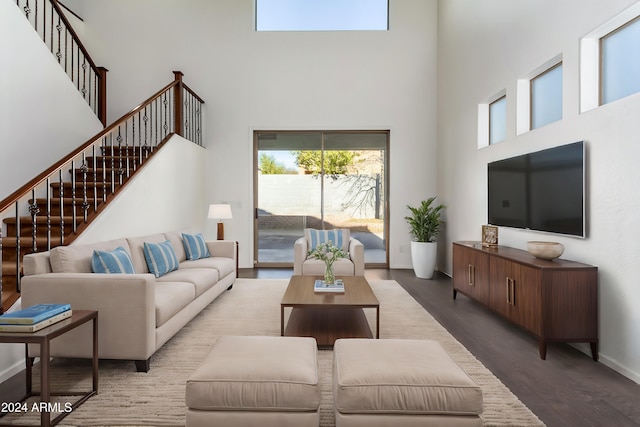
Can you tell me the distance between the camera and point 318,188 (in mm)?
7059

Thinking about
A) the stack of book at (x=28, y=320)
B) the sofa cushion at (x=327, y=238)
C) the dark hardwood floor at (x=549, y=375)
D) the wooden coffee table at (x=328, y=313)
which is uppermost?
the sofa cushion at (x=327, y=238)

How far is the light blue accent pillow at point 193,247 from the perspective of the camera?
4.78m

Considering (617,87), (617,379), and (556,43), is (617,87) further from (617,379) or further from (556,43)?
(617,379)

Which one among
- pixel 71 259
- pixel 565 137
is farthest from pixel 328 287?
pixel 565 137

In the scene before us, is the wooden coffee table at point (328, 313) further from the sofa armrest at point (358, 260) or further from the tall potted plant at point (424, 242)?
the tall potted plant at point (424, 242)

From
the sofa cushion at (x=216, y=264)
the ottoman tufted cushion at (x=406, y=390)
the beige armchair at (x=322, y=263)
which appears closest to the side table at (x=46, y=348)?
the ottoman tufted cushion at (x=406, y=390)

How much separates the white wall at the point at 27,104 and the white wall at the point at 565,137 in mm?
5599

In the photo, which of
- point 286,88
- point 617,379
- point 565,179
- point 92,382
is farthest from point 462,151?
point 92,382

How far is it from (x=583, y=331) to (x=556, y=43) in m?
2.49

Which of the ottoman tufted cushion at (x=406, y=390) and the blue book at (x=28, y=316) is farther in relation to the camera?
the blue book at (x=28, y=316)

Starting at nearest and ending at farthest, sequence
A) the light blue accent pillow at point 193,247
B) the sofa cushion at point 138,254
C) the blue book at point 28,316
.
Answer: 1. the blue book at point 28,316
2. the sofa cushion at point 138,254
3. the light blue accent pillow at point 193,247

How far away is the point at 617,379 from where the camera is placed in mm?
2514

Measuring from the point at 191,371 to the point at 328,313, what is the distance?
1454 mm

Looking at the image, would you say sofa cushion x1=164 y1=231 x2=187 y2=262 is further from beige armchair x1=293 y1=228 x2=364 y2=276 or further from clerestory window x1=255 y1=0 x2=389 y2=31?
clerestory window x1=255 y1=0 x2=389 y2=31
